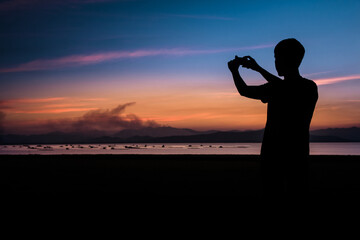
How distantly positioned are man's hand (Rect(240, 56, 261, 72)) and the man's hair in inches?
6.4

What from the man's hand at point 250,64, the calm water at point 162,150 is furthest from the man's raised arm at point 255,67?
the calm water at point 162,150

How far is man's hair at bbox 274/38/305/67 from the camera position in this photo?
258 centimetres

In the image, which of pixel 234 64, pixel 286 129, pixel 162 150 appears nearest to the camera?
pixel 286 129

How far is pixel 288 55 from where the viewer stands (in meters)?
2.60

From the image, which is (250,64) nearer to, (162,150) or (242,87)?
(242,87)

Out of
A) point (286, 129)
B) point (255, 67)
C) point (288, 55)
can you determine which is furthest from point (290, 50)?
point (286, 129)

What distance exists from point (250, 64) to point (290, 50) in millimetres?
294

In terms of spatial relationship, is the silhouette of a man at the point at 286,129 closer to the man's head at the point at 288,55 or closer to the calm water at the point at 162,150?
the man's head at the point at 288,55

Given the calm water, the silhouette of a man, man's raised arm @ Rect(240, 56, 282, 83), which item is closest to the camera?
the silhouette of a man

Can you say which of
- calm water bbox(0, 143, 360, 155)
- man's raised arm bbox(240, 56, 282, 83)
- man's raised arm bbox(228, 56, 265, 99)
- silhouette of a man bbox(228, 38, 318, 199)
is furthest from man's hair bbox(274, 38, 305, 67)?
calm water bbox(0, 143, 360, 155)

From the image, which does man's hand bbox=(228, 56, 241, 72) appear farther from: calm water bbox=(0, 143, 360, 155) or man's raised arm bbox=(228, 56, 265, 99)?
calm water bbox=(0, 143, 360, 155)
